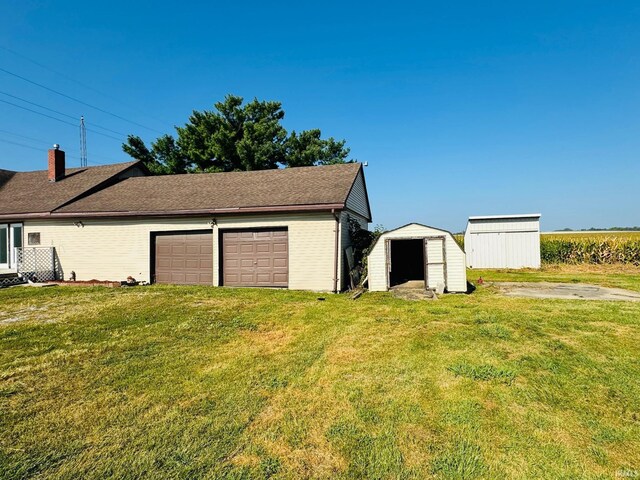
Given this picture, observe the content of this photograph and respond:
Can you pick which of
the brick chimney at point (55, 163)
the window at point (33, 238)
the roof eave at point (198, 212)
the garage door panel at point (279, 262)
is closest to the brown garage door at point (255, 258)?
the garage door panel at point (279, 262)

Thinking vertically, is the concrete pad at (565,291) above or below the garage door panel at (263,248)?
below

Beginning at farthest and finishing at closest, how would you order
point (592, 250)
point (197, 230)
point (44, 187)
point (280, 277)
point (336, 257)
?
point (592, 250), point (44, 187), point (197, 230), point (280, 277), point (336, 257)

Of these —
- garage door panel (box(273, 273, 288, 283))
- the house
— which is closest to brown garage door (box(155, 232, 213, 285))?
the house

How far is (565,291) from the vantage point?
11.0m

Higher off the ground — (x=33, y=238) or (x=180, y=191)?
(x=180, y=191)

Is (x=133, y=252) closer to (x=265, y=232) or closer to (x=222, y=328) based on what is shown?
(x=265, y=232)

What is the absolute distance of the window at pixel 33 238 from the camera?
14.1 metres

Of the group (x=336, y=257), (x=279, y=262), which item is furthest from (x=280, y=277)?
(x=336, y=257)

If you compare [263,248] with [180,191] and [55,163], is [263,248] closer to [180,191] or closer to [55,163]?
[180,191]

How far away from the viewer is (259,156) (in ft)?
86.2

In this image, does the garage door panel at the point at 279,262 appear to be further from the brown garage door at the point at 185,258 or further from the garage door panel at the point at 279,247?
the brown garage door at the point at 185,258

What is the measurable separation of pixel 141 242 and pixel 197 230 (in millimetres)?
2456

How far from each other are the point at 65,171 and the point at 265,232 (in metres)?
13.9

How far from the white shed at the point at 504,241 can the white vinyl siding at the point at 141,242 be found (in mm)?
12223
